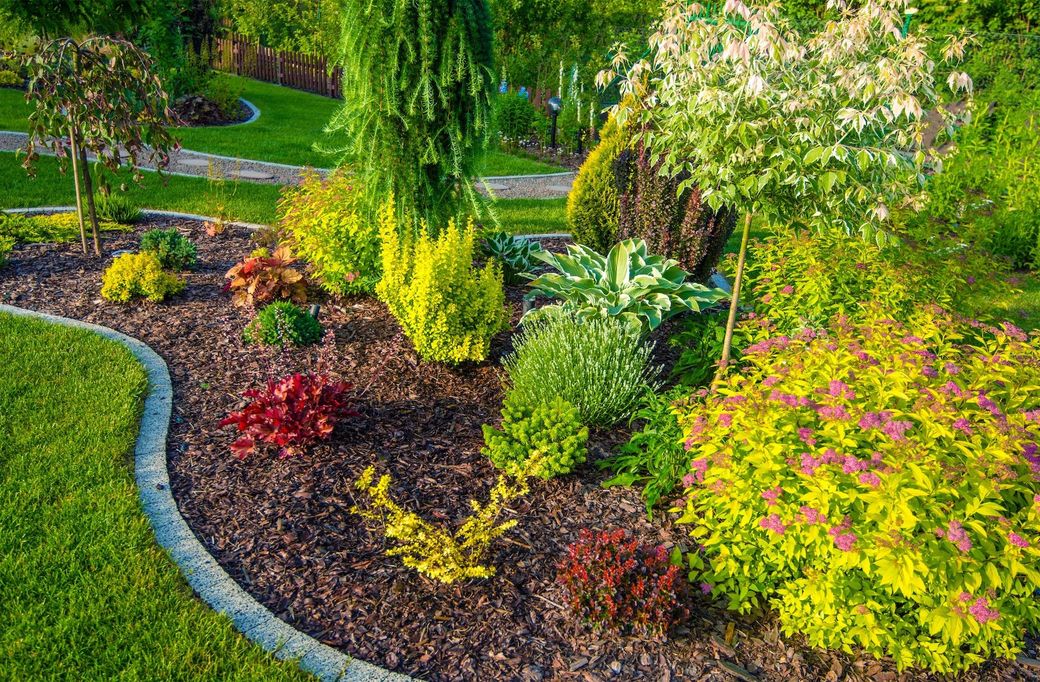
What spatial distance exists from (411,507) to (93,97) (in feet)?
16.8

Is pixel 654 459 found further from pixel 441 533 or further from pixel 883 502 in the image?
pixel 883 502

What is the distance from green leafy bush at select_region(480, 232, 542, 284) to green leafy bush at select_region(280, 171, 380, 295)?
1179 mm

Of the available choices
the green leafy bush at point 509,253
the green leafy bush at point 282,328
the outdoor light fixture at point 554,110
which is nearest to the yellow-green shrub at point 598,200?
the green leafy bush at point 509,253

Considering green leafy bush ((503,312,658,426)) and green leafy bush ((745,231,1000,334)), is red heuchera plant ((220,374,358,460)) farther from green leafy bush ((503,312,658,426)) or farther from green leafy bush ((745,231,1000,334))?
green leafy bush ((745,231,1000,334))

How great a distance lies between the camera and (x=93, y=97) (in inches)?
264

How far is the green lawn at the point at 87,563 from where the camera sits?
304 centimetres

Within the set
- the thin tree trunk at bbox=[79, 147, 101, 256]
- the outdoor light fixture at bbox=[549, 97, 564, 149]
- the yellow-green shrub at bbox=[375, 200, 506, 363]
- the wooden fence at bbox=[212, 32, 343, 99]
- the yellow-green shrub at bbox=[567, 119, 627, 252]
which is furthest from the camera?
the wooden fence at bbox=[212, 32, 343, 99]

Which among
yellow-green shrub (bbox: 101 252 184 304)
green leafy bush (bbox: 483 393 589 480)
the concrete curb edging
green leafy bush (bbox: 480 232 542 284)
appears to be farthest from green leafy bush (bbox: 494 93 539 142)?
green leafy bush (bbox: 483 393 589 480)

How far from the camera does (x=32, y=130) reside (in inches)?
268

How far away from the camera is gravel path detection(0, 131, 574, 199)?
36.7ft

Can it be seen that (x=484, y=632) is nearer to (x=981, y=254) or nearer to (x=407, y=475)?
(x=407, y=475)

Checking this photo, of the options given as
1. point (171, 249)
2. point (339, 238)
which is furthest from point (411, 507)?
point (171, 249)

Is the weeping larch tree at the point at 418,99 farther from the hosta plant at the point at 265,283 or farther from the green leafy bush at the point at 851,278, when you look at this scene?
the green leafy bush at the point at 851,278

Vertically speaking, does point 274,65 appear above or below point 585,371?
above
